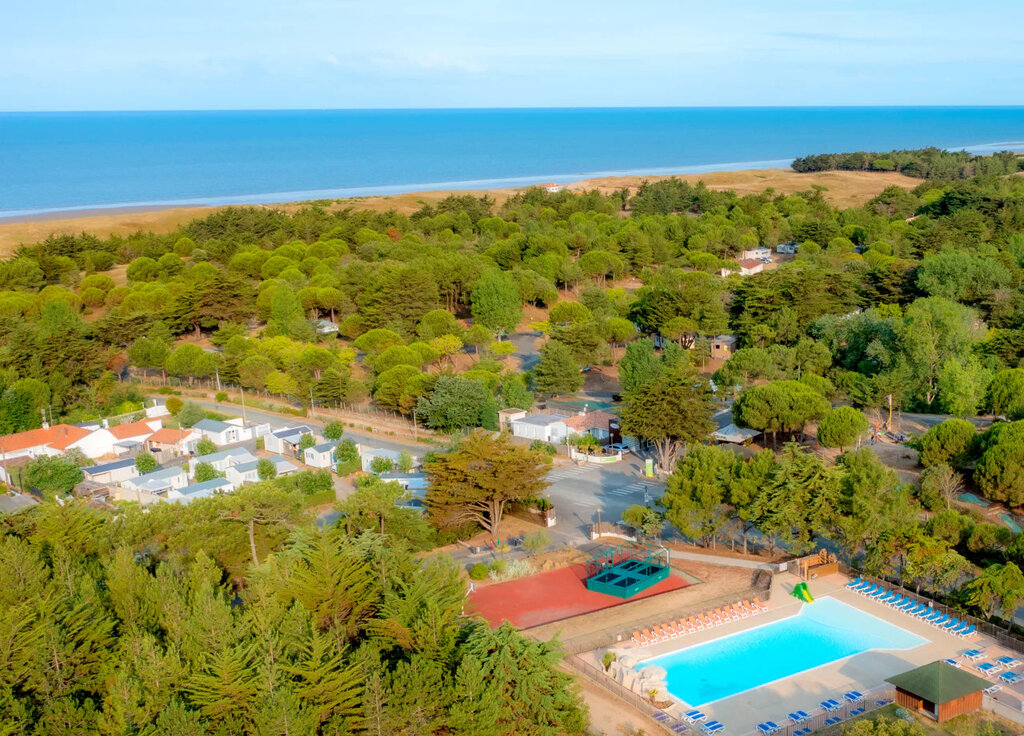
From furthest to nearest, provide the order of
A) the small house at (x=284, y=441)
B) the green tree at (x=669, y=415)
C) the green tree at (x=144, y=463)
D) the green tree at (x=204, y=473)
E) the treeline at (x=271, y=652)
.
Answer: the small house at (x=284, y=441)
the green tree at (x=144, y=463)
the green tree at (x=204, y=473)
the green tree at (x=669, y=415)
the treeline at (x=271, y=652)

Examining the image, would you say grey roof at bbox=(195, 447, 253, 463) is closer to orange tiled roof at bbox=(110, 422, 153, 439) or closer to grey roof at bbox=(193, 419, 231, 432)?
grey roof at bbox=(193, 419, 231, 432)

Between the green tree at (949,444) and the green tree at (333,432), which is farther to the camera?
the green tree at (333,432)

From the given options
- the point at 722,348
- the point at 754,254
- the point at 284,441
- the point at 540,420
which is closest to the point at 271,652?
the point at 284,441

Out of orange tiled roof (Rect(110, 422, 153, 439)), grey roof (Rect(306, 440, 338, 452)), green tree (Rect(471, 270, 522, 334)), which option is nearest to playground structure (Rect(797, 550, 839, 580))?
grey roof (Rect(306, 440, 338, 452))

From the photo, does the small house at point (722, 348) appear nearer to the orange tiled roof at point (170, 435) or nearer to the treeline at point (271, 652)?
the orange tiled roof at point (170, 435)

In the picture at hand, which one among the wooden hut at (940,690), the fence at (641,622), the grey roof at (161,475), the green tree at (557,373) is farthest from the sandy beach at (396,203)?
the wooden hut at (940,690)

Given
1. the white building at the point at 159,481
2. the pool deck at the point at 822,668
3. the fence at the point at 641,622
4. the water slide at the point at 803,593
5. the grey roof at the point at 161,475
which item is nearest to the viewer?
the pool deck at the point at 822,668
